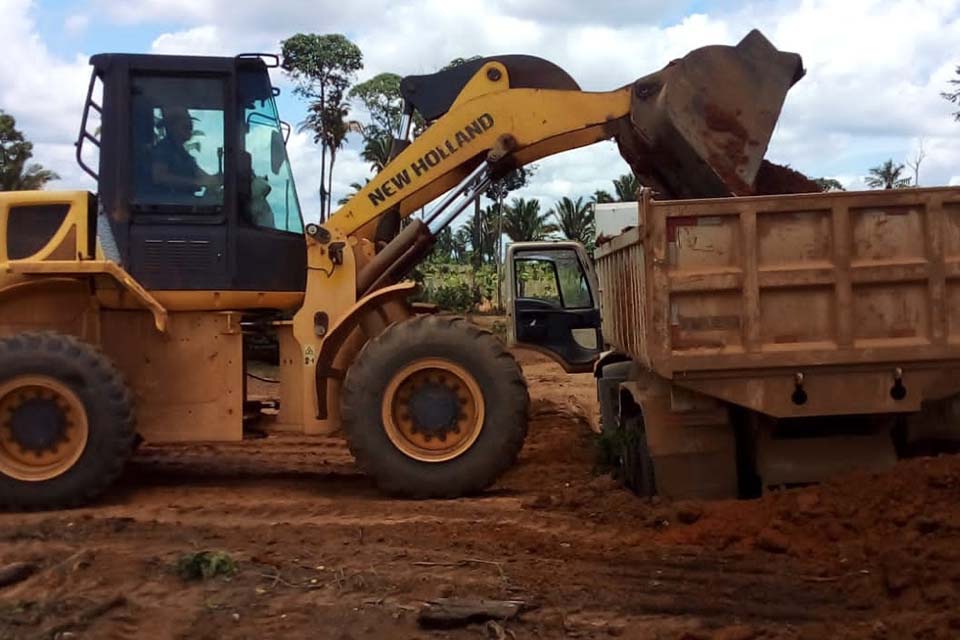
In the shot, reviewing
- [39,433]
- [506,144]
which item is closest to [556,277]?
[506,144]

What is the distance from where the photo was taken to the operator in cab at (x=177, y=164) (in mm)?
7891

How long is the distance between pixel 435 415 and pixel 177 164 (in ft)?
9.10

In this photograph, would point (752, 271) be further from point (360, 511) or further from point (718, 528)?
point (360, 511)

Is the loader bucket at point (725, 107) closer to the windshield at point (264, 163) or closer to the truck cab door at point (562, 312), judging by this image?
the windshield at point (264, 163)

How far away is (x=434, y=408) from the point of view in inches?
294

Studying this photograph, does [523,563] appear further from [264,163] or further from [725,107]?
[264,163]

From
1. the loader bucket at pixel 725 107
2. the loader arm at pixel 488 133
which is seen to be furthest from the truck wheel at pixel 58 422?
the loader bucket at pixel 725 107

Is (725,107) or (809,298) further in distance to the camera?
(725,107)

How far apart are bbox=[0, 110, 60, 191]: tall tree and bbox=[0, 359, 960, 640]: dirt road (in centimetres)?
2106

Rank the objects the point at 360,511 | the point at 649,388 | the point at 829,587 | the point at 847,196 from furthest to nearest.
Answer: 1. the point at 360,511
2. the point at 649,388
3. the point at 847,196
4. the point at 829,587

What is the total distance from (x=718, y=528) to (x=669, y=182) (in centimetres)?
287

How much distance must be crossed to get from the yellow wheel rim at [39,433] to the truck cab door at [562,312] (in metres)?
6.71

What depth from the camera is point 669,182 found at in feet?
25.4

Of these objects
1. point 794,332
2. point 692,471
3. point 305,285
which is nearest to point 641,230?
point 794,332
